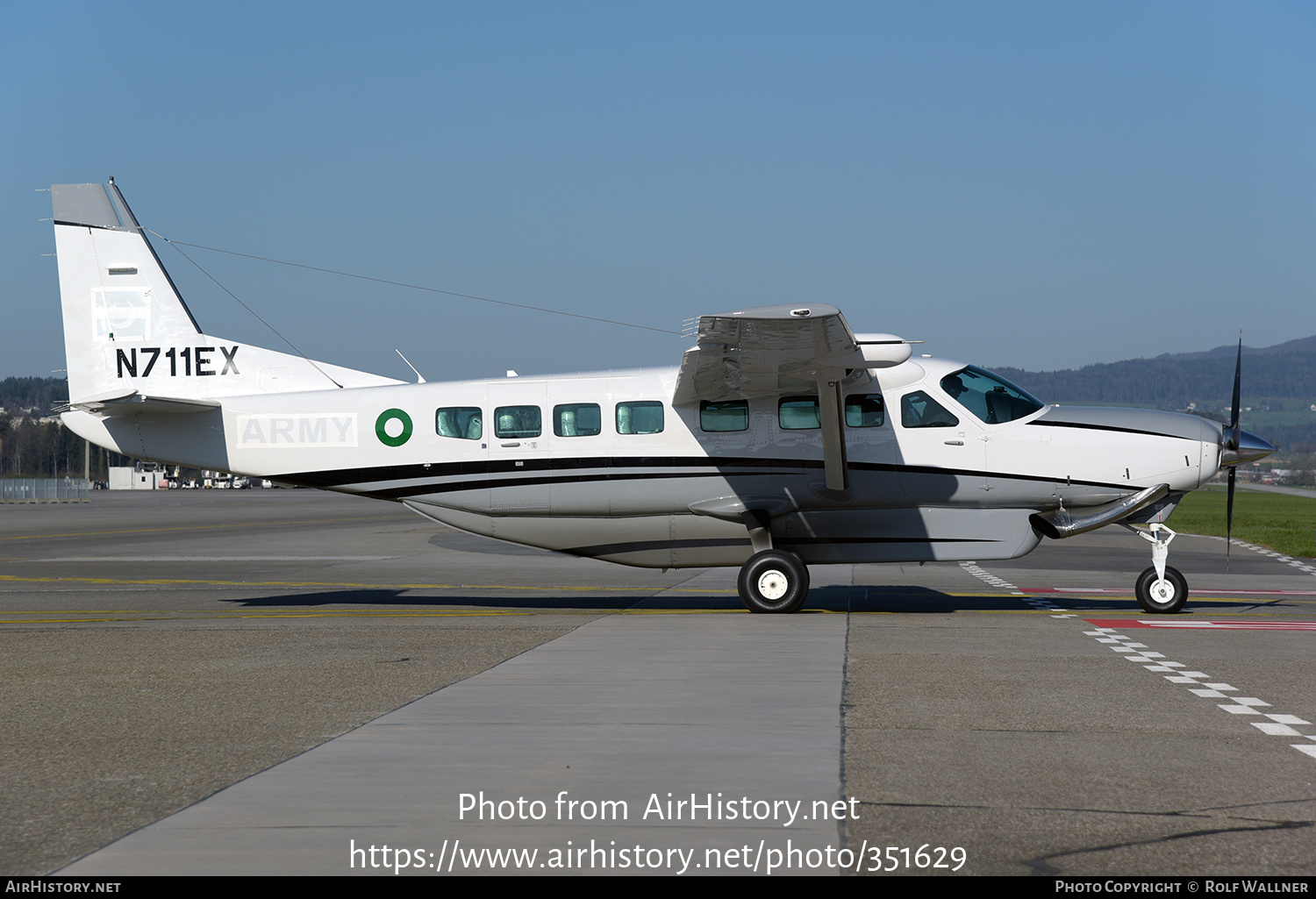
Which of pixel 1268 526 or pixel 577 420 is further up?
pixel 577 420

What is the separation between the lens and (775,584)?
1370 cm

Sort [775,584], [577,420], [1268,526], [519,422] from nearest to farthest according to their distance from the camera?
1. [775,584]
2. [577,420]
3. [519,422]
4. [1268,526]

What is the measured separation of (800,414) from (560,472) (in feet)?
10.6

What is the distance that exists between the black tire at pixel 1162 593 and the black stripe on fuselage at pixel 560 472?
1237mm

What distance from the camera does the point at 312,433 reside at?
15.0 metres

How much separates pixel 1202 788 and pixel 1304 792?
19.0 inches

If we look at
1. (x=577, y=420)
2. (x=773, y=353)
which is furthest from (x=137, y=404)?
(x=773, y=353)

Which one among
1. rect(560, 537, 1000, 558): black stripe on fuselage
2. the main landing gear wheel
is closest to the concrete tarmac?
the main landing gear wheel

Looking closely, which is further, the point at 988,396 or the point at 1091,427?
the point at 988,396

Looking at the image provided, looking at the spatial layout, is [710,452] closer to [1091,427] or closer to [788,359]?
[788,359]

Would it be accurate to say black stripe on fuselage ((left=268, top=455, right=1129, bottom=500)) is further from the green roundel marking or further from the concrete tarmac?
the concrete tarmac

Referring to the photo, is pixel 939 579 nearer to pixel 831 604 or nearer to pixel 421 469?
pixel 831 604

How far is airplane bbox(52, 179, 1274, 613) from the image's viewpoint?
13.8 m

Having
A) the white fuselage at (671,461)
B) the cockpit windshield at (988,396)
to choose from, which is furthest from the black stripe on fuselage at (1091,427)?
the cockpit windshield at (988,396)
